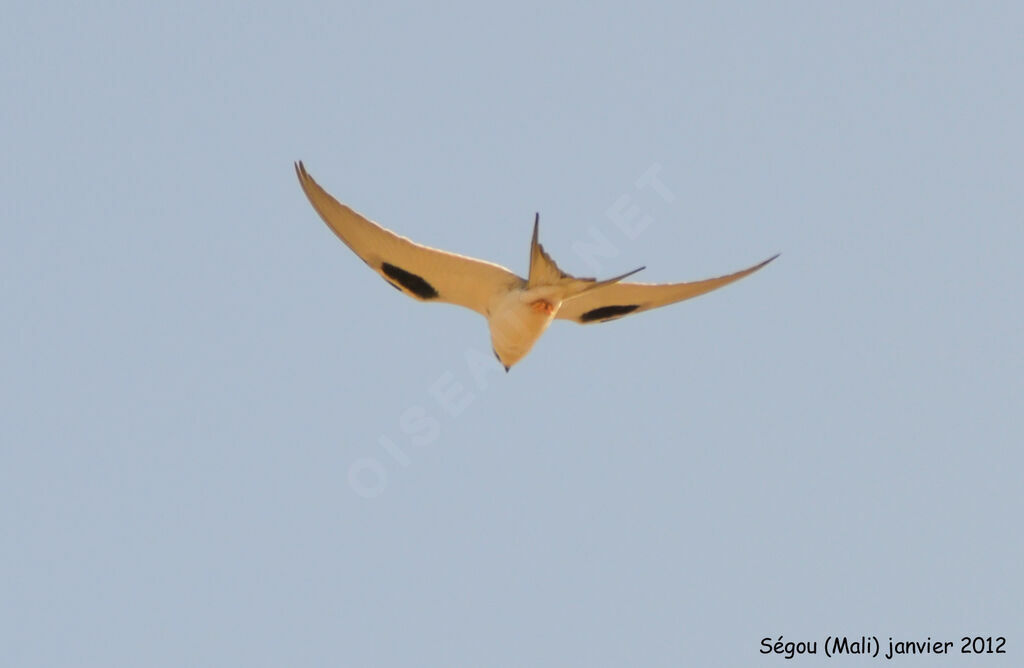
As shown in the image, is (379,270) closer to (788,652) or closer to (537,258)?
(537,258)

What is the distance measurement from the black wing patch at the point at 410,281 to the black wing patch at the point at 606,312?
1.80m

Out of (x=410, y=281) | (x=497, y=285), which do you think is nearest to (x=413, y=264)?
(x=410, y=281)

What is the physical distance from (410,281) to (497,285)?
93cm

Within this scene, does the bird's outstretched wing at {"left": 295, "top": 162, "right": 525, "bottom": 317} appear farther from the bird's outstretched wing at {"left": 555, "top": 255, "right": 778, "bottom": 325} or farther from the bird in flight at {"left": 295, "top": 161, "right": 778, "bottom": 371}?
the bird's outstretched wing at {"left": 555, "top": 255, "right": 778, "bottom": 325}

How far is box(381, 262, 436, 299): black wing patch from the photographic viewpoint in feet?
49.7

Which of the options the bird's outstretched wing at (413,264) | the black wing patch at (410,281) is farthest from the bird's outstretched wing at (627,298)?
the black wing patch at (410,281)

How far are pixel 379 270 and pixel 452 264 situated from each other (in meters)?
0.80

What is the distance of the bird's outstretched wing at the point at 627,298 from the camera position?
619 inches

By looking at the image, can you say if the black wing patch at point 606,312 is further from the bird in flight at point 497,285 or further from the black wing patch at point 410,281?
the black wing patch at point 410,281

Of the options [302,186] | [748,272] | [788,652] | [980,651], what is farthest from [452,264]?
[980,651]

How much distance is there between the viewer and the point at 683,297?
52.6 ft

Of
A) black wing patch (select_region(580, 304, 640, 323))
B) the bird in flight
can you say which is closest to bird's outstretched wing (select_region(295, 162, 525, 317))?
the bird in flight

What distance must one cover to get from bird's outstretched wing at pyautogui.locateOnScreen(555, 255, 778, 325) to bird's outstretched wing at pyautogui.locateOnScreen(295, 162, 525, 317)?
1017 millimetres

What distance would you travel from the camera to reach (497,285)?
15141mm
